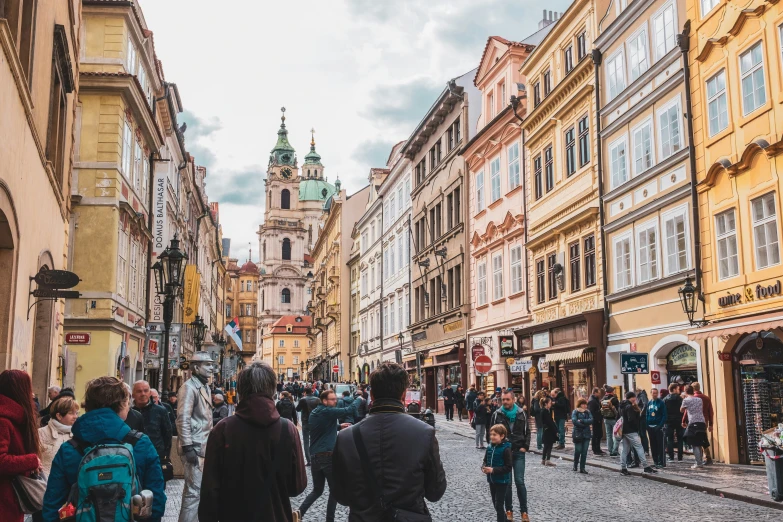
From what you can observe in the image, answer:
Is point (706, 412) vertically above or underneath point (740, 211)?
underneath

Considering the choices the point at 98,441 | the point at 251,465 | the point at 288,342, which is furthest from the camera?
the point at 288,342

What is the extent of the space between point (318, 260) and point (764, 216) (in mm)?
85471

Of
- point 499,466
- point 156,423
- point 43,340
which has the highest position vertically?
point 43,340

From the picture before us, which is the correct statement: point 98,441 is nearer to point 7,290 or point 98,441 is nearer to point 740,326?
point 7,290

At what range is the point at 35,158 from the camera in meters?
13.2

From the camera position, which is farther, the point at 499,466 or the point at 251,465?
the point at 499,466

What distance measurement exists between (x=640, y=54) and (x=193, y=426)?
60.6ft

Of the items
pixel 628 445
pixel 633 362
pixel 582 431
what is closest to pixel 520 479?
pixel 582 431

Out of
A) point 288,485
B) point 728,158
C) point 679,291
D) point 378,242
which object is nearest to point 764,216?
point 728,158

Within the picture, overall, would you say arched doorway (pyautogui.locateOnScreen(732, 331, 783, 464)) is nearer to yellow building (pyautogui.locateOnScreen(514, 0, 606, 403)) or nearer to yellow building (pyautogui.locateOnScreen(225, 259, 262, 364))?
yellow building (pyautogui.locateOnScreen(514, 0, 606, 403))

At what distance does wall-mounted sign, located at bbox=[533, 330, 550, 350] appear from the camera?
29.2 metres

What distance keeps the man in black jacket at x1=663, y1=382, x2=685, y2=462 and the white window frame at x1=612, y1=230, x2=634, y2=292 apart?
4470 mm

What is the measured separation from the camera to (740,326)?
56.7ft

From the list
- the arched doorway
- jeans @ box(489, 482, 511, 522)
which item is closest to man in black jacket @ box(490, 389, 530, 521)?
jeans @ box(489, 482, 511, 522)
